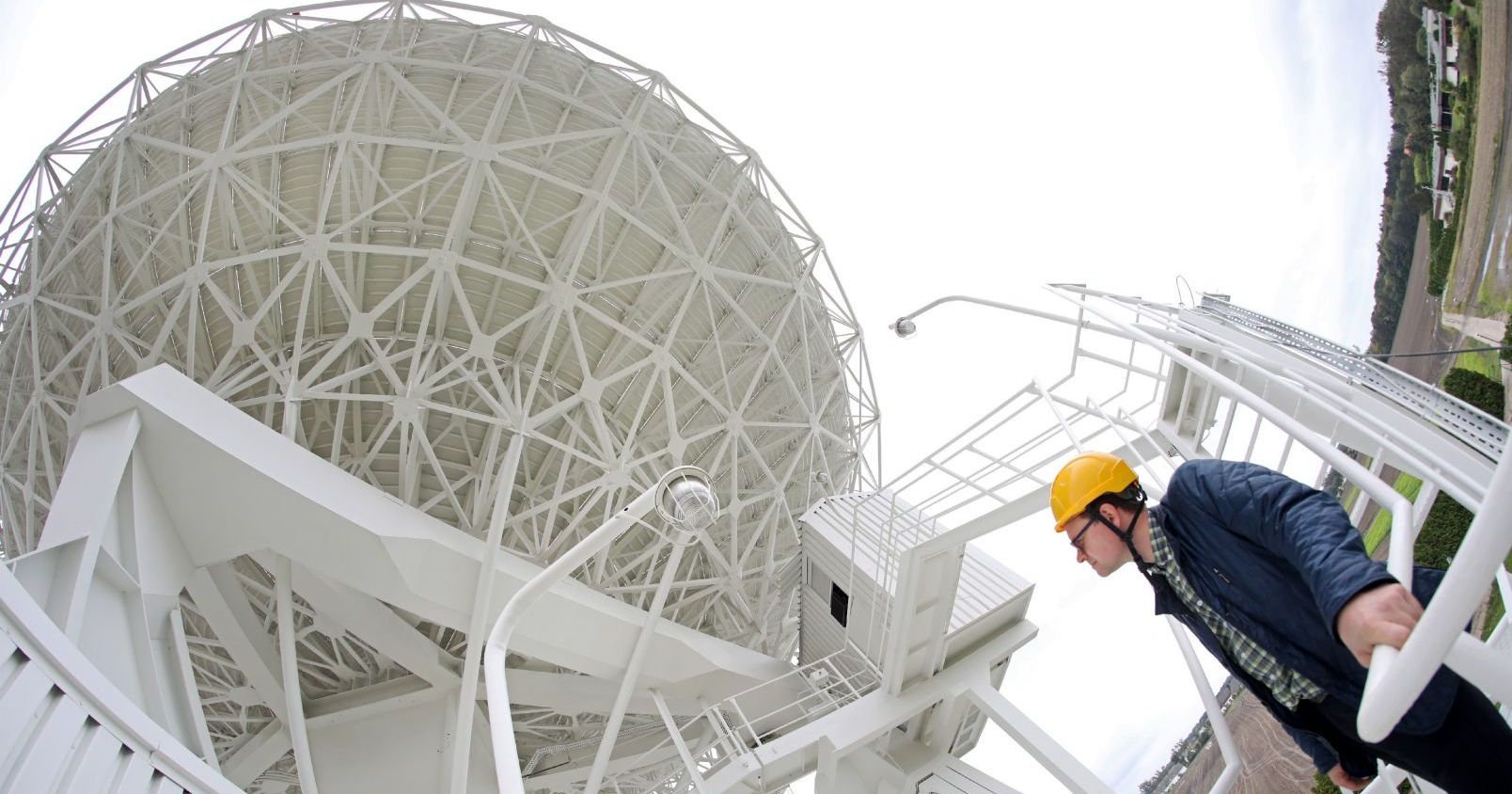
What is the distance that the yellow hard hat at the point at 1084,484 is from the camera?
3213 millimetres

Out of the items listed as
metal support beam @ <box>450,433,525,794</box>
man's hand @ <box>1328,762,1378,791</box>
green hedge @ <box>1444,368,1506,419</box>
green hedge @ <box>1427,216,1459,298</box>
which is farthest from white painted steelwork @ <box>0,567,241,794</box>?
green hedge @ <box>1427,216,1459,298</box>

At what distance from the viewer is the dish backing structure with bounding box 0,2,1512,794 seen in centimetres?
690

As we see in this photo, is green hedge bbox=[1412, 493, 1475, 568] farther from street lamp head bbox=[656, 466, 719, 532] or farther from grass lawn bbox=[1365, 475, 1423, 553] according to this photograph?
street lamp head bbox=[656, 466, 719, 532]

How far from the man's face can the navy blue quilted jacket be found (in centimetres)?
18

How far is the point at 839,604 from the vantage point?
11.1 metres

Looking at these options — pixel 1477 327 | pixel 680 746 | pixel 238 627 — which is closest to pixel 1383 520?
pixel 1477 327

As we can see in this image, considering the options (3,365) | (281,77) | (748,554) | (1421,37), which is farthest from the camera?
(1421,37)

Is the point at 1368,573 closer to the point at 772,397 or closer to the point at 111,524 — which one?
the point at 111,524

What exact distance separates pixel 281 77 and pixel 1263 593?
39.2 feet

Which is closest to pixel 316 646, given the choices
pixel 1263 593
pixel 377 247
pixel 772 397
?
pixel 377 247

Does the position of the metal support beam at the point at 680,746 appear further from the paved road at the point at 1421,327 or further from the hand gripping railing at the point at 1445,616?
the paved road at the point at 1421,327

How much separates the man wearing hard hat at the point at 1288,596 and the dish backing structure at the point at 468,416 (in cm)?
282

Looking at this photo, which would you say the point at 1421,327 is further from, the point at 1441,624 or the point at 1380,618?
the point at 1441,624

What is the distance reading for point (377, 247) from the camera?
8.95m
